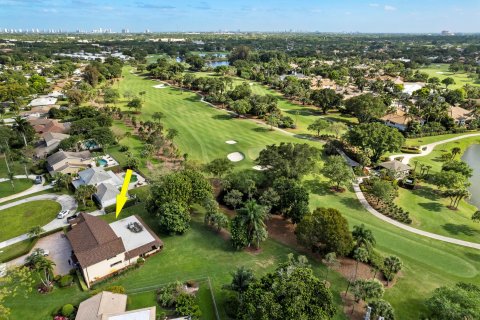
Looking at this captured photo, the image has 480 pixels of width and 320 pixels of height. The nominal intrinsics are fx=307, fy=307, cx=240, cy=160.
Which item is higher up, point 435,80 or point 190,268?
point 435,80

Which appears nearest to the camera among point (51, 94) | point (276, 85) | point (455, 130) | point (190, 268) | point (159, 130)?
point (190, 268)

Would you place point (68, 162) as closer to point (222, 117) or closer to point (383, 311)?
point (222, 117)

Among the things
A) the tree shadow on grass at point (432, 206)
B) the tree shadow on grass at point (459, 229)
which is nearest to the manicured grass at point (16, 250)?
the tree shadow on grass at point (459, 229)

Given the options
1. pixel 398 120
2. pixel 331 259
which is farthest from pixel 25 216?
pixel 398 120

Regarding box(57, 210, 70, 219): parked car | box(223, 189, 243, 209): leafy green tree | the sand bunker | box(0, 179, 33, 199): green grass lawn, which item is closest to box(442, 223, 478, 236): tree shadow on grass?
box(223, 189, 243, 209): leafy green tree

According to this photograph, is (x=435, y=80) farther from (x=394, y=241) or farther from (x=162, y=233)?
(x=162, y=233)

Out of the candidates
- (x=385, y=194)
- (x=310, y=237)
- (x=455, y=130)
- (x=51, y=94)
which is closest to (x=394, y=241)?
(x=385, y=194)

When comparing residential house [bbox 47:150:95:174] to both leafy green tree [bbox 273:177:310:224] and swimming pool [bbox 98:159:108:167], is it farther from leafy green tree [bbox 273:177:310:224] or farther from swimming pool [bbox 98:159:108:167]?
leafy green tree [bbox 273:177:310:224]
